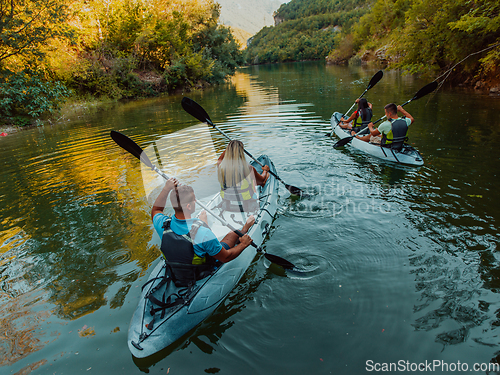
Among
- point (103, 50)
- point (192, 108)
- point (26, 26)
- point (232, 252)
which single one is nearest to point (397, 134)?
point (192, 108)

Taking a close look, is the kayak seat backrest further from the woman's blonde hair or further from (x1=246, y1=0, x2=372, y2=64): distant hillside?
(x1=246, y1=0, x2=372, y2=64): distant hillside

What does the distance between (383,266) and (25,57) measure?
2354 cm

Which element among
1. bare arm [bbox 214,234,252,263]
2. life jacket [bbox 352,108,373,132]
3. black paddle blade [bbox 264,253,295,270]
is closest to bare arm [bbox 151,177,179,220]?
bare arm [bbox 214,234,252,263]

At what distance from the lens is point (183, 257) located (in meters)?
3.21

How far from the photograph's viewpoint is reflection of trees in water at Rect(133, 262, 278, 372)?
10.0ft

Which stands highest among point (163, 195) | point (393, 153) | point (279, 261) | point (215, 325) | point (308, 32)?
point (308, 32)

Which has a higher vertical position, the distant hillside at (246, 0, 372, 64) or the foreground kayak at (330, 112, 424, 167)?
the distant hillside at (246, 0, 372, 64)

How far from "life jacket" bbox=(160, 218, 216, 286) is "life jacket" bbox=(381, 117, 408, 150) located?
20.7 ft

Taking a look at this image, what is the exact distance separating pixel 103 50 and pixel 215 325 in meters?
30.4

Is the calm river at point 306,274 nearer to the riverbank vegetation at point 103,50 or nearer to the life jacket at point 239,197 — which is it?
the life jacket at point 239,197

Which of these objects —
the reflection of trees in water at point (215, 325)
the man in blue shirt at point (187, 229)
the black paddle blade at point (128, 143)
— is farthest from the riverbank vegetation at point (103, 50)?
the reflection of trees in water at point (215, 325)

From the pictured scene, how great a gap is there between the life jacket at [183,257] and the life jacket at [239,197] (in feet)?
5.18

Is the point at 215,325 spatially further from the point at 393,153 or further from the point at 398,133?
the point at 398,133

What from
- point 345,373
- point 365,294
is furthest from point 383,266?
point 345,373
